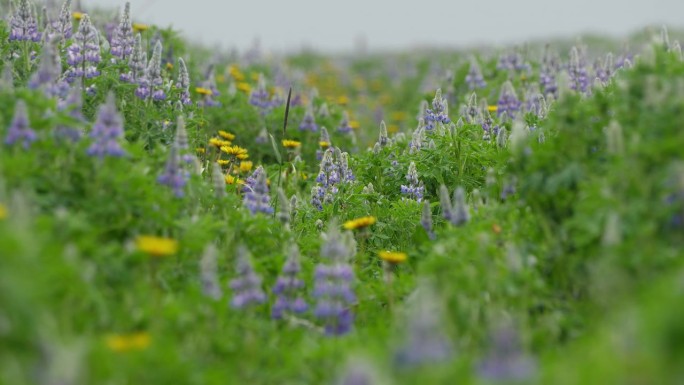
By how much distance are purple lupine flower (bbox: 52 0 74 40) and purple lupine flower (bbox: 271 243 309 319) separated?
3.41 metres

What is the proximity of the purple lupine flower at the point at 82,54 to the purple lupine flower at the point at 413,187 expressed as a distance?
8.28 feet

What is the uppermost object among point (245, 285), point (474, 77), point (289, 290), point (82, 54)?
point (82, 54)

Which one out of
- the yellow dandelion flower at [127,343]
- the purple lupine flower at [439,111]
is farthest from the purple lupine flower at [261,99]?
the yellow dandelion flower at [127,343]

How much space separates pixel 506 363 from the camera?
9.47 feet

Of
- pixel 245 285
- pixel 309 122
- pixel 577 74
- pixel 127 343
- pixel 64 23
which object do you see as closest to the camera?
pixel 127 343

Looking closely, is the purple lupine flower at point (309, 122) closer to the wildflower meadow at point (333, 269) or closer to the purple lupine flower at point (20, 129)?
the wildflower meadow at point (333, 269)

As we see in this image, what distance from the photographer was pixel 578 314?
4223 mm

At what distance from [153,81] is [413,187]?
2215 millimetres

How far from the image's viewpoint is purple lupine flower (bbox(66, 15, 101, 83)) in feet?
20.1

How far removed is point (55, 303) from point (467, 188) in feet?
13.3

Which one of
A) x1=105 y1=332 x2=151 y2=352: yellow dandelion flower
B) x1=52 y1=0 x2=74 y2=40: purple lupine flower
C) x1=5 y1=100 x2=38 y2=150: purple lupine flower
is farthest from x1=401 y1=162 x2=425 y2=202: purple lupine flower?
x1=105 y1=332 x2=151 y2=352: yellow dandelion flower

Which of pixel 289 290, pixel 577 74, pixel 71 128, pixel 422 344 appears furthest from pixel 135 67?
pixel 577 74

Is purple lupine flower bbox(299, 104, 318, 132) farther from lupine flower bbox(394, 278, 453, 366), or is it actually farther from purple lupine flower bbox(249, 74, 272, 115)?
lupine flower bbox(394, 278, 453, 366)

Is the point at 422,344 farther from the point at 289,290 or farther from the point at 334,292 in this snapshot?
the point at 289,290
